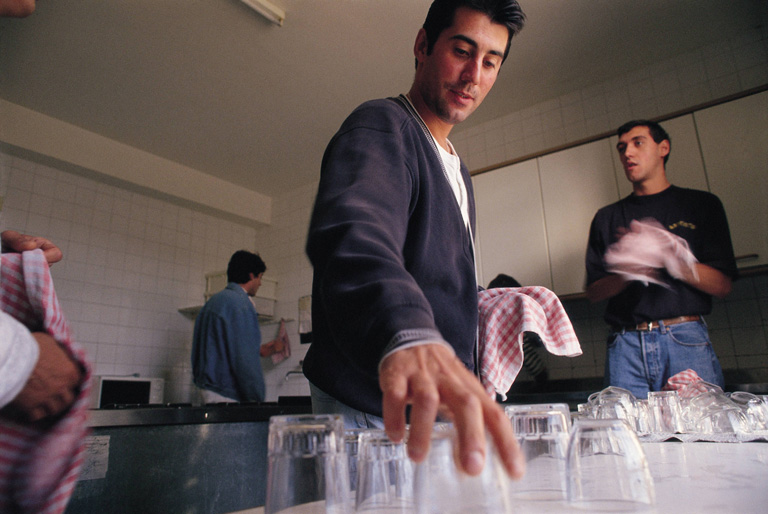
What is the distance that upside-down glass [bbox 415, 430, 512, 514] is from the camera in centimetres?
37

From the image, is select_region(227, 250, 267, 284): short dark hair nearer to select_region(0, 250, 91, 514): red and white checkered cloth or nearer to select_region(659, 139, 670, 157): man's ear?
select_region(659, 139, 670, 157): man's ear

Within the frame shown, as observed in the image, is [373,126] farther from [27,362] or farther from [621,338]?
[621,338]

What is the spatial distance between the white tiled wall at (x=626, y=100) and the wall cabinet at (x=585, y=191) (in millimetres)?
487

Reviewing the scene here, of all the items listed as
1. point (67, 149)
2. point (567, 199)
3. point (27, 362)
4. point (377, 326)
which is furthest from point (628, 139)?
point (67, 149)

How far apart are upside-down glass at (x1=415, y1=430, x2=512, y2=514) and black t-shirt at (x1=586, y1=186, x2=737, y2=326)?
1.93 meters

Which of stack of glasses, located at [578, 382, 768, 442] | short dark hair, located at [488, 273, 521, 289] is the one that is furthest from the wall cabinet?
stack of glasses, located at [578, 382, 768, 442]

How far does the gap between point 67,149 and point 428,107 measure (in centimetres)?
348

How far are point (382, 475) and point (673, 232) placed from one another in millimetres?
2153

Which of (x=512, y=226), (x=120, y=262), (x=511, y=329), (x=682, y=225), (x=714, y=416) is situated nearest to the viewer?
(x=511, y=329)

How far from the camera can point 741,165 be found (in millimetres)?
2471

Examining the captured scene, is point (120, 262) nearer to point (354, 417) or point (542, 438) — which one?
point (354, 417)

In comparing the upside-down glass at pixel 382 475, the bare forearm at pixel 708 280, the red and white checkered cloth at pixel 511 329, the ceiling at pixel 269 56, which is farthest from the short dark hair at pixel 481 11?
the ceiling at pixel 269 56

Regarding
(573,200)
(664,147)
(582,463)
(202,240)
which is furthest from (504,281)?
(202,240)

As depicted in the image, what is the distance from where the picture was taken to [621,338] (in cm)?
213
